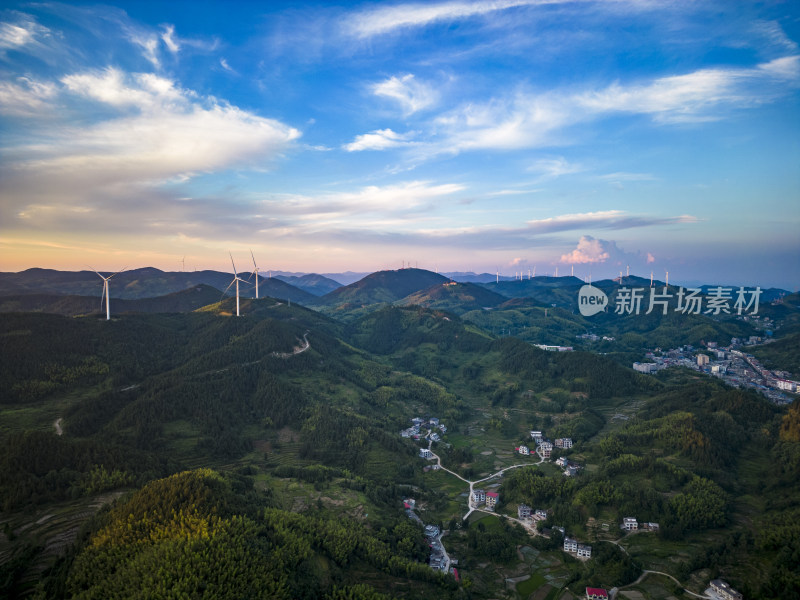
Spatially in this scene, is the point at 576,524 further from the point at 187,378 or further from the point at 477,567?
the point at 187,378

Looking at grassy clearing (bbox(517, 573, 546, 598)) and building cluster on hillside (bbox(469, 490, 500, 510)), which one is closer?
grassy clearing (bbox(517, 573, 546, 598))

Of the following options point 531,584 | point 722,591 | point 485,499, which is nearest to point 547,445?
point 485,499

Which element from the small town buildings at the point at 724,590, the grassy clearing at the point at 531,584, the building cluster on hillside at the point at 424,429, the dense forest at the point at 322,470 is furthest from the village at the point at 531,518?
the grassy clearing at the point at 531,584

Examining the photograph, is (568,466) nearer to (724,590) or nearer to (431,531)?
(431,531)

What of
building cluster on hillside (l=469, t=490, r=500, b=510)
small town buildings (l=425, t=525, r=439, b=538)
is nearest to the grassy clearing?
small town buildings (l=425, t=525, r=439, b=538)

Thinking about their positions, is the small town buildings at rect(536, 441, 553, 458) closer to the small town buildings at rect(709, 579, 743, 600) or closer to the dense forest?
the dense forest

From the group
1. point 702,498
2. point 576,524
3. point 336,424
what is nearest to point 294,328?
point 336,424
